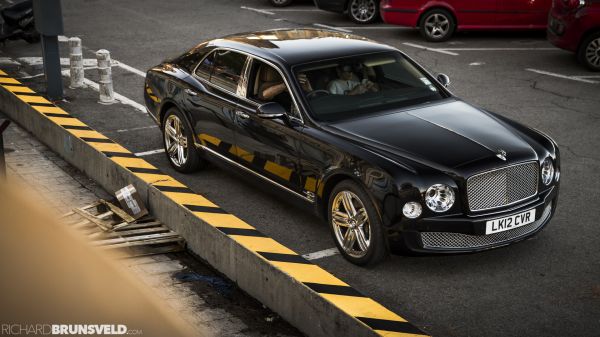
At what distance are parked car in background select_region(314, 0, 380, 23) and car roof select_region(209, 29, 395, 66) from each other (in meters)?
10.0

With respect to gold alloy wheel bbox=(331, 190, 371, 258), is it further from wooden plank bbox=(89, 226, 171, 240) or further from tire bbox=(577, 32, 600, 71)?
tire bbox=(577, 32, 600, 71)

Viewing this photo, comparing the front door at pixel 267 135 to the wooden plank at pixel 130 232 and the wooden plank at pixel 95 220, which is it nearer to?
the wooden plank at pixel 130 232

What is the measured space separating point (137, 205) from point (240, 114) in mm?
1340

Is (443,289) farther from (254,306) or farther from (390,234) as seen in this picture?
(254,306)

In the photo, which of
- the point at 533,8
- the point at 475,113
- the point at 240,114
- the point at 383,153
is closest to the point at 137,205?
the point at 240,114

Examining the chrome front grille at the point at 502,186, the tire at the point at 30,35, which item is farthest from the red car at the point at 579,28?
the tire at the point at 30,35

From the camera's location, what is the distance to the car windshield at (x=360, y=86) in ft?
26.2

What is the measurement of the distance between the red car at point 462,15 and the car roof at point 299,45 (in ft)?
27.0

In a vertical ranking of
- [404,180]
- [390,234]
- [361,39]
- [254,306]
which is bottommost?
[254,306]

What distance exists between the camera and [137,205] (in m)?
8.57

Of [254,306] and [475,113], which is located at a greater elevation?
[475,113]

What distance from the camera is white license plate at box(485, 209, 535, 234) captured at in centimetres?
700

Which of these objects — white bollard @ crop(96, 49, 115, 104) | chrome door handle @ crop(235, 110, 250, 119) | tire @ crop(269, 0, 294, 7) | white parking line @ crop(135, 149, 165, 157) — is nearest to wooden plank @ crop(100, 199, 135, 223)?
chrome door handle @ crop(235, 110, 250, 119)

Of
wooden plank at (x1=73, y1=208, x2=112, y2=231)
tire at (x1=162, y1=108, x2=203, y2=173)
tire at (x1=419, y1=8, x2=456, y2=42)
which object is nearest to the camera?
wooden plank at (x1=73, y1=208, x2=112, y2=231)
